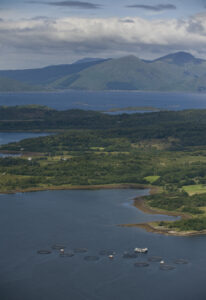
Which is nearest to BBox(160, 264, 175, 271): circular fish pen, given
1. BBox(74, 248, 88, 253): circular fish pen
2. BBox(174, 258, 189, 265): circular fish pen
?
BBox(174, 258, 189, 265): circular fish pen

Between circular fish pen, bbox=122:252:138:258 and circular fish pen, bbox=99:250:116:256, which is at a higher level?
circular fish pen, bbox=99:250:116:256

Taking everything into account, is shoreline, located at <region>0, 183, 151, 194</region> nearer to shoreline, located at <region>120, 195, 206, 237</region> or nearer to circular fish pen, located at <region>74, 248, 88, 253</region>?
shoreline, located at <region>120, 195, 206, 237</region>

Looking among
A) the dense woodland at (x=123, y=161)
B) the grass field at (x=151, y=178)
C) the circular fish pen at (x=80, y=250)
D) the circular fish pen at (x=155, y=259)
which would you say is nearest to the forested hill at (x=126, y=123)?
the dense woodland at (x=123, y=161)

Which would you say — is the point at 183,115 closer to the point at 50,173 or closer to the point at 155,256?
the point at 50,173

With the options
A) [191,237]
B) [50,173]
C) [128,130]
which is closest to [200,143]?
[128,130]

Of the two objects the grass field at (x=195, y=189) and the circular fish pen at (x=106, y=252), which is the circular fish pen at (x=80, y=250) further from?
the grass field at (x=195, y=189)

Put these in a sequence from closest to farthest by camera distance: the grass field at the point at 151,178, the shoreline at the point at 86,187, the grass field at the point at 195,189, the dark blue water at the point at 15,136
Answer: the grass field at the point at 195,189, the shoreline at the point at 86,187, the grass field at the point at 151,178, the dark blue water at the point at 15,136

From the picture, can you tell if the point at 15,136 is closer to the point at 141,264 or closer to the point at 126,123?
the point at 126,123
